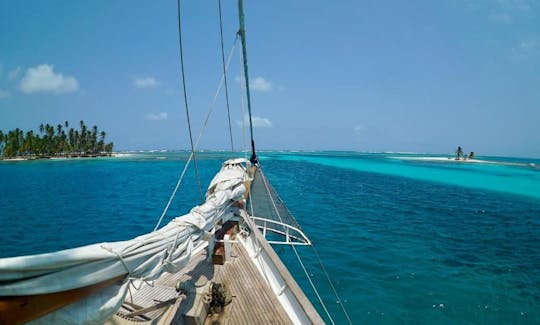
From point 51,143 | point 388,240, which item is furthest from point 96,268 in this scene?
point 51,143

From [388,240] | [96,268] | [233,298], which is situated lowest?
[388,240]

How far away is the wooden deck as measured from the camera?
399cm

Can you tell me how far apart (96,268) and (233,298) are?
10.5 feet

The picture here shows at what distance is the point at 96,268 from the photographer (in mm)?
2039

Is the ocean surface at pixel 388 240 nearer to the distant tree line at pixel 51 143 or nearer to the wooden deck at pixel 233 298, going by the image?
the wooden deck at pixel 233 298

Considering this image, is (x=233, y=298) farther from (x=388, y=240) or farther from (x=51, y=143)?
(x=51, y=143)

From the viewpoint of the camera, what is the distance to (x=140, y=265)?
8.14 ft

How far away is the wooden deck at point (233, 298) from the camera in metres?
3.99

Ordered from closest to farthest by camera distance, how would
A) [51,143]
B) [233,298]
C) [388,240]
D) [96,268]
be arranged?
[96,268] → [233,298] → [388,240] → [51,143]

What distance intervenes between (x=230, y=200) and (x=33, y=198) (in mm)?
27011

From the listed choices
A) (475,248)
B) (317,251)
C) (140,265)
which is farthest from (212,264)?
(475,248)

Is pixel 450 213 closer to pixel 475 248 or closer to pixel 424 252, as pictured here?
pixel 475 248

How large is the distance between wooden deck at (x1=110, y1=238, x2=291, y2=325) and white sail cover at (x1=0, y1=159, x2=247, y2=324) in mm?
1050

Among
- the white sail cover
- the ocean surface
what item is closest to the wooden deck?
the white sail cover
